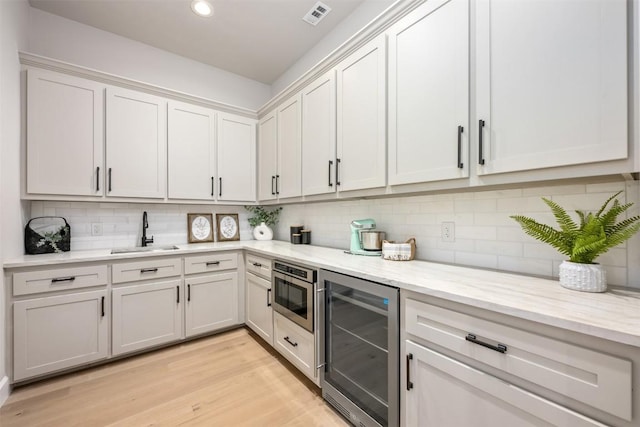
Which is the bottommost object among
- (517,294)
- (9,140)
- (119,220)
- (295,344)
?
(295,344)

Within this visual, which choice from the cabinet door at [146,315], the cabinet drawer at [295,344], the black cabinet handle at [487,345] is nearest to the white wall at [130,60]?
the cabinet door at [146,315]

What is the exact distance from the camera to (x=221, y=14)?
2.48m

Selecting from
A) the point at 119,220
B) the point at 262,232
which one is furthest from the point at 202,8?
the point at 262,232

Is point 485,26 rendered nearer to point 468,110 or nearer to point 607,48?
point 468,110

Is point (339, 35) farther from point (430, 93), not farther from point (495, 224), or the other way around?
point (495, 224)

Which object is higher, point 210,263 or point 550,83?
point 550,83

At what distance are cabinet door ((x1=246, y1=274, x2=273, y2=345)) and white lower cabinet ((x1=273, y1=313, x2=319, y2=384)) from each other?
0.38 feet

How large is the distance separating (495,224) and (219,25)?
2.96 metres

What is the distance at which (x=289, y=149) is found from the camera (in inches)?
110

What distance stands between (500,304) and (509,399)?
33 centimetres

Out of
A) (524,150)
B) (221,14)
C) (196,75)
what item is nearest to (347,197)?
(524,150)

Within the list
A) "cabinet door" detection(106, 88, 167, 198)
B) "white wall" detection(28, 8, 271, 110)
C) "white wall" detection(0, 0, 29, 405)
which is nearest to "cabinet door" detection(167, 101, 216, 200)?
"cabinet door" detection(106, 88, 167, 198)

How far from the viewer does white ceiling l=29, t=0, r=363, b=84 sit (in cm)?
239

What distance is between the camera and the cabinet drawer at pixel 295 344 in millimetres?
1872
